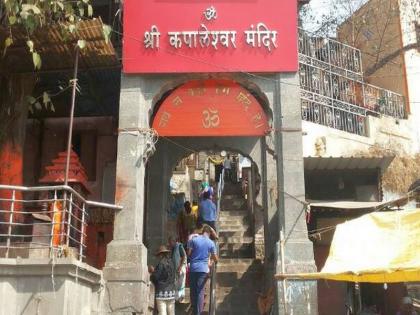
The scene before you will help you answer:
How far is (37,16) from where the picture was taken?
9523mm

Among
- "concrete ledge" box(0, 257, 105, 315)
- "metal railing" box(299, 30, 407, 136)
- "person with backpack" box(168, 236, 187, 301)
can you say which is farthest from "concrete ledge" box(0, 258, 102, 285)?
"metal railing" box(299, 30, 407, 136)

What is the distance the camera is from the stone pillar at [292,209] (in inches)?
431

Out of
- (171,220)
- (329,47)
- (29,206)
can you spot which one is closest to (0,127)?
(29,206)

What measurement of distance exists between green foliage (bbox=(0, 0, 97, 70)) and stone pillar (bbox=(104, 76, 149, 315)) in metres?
1.81

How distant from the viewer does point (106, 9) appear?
13633mm

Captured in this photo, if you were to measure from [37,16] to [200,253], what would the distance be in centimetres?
516

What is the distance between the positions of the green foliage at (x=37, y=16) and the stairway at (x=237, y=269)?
20.1 feet

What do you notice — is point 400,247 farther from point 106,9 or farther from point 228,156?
point 228,156

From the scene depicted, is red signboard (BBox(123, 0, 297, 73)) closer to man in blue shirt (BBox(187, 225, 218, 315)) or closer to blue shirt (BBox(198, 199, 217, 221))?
man in blue shirt (BBox(187, 225, 218, 315))

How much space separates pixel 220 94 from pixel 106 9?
3.72 m

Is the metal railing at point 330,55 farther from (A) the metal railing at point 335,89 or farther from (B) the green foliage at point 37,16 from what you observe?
(B) the green foliage at point 37,16

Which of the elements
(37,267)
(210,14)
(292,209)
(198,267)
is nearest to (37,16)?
(210,14)

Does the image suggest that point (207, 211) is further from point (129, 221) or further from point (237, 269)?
point (129, 221)

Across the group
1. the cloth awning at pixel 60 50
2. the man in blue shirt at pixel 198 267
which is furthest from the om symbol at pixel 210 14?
the man in blue shirt at pixel 198 267
